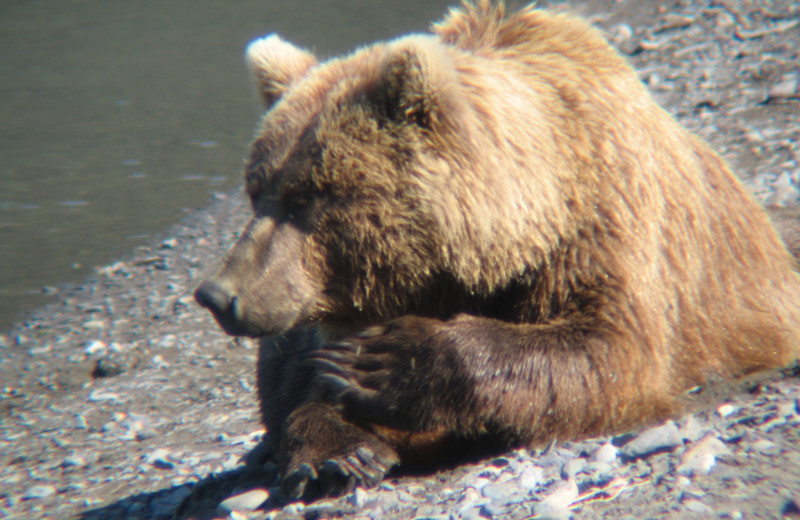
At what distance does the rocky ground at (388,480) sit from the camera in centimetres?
245

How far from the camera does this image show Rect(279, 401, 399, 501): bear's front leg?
9.05 feet

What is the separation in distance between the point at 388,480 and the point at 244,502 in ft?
1.68

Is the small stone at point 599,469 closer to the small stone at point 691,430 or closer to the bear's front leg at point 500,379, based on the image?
the bear's front leg at point 500,379

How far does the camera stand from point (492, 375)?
2.74m

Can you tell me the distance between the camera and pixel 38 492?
408 cm

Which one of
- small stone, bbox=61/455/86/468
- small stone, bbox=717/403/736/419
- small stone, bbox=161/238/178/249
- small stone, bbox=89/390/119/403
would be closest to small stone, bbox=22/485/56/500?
small stone, bbox=61/455/86/468

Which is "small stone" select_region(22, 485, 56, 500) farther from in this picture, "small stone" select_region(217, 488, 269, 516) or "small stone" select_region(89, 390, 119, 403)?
"small stone" select_region(217, 488, 269, 516)

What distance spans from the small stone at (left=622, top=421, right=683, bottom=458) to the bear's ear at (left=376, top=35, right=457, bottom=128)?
51.1 inches

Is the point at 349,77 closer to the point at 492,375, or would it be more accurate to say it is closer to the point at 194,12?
the point at 492,375

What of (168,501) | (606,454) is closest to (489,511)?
(606,454)

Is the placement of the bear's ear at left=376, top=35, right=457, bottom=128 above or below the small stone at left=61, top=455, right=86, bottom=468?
above

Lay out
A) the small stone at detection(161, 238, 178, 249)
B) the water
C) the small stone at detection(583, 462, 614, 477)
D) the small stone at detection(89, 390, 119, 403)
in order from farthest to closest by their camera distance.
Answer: the water → the small stone at detection(161, 238, 178, 249) → the small stone at detection(89, 390, 119, 403) → the small stone at detection(583, 462, 614, 477)

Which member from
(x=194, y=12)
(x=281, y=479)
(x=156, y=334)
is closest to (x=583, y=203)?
(x=281, y=479)

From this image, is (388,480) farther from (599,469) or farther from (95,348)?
(95,348)
